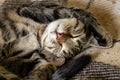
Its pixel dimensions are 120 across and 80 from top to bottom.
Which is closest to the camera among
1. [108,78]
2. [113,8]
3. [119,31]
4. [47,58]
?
[108,78]

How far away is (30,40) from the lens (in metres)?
1.42

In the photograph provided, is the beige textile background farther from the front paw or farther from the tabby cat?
the front paw

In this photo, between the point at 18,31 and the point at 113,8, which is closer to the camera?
the point at 18,31

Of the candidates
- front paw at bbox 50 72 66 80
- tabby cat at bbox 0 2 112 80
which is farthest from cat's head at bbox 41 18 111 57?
front paw at bbox 50 72 66 80

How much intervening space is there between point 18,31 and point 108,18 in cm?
47

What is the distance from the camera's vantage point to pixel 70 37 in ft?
4.56

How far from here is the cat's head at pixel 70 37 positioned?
1374 mm

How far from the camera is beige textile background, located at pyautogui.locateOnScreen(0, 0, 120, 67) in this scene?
1.38 meters

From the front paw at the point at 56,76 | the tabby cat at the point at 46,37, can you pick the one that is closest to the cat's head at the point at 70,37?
the tabby cat at the point at 46,37

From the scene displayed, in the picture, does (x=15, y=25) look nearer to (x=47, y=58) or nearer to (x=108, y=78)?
(x=47, y=58)

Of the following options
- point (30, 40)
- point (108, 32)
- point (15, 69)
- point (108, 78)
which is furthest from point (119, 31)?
point (15, 69)

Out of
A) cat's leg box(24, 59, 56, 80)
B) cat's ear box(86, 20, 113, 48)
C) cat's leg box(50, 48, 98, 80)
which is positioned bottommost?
cat's leg box(24, 59, 56, 80)

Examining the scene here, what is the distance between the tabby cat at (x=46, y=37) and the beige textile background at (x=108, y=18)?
45mm

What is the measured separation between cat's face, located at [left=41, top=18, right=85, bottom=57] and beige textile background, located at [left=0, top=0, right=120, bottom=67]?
12 cm
